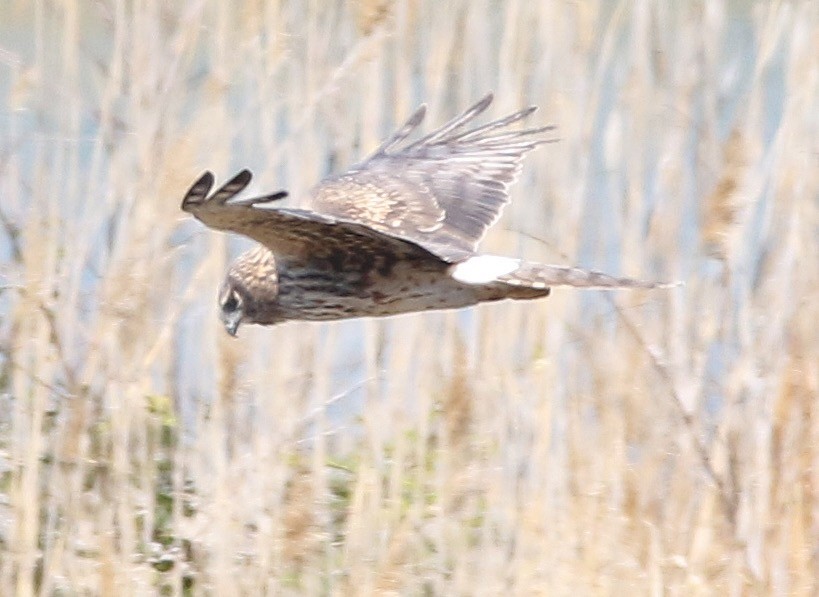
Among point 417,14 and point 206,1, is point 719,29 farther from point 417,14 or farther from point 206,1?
point 206,1

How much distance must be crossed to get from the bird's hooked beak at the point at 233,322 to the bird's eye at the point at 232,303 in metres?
0.01

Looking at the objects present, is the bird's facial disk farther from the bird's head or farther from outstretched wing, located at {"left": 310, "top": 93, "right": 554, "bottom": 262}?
outstretched wing, located at {"left": 310, "top": 93, "right": 554, "bottom": 262}

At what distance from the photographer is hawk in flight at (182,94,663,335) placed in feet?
6.74

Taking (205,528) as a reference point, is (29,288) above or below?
above

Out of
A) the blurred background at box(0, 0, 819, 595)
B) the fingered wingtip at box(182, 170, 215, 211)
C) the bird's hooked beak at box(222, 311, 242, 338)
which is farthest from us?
the blurred background at box(0, 0, 819, 595)

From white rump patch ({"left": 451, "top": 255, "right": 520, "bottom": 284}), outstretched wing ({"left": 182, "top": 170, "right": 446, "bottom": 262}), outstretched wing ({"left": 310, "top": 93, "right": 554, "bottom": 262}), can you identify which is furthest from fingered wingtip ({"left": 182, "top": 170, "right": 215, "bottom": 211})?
outstretched wing ({"left": 310, "top": 93, "right": 554, "bottom": 262})

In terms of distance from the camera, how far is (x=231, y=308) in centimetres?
230

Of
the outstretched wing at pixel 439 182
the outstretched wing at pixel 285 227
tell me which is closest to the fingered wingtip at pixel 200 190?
the outstretched wing at pixel 285 227

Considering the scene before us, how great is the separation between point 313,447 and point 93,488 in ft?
1.14

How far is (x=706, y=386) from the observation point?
8.03 feet

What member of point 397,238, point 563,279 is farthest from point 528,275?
point 397,238

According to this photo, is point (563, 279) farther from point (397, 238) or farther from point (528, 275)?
point (397, 238)

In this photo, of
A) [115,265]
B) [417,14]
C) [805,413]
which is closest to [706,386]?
[805,413]

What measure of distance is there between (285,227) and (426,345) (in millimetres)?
492
